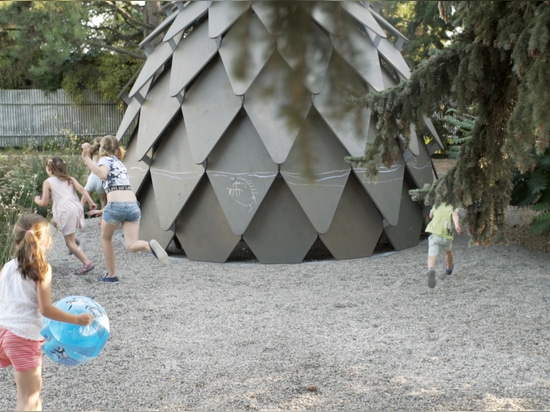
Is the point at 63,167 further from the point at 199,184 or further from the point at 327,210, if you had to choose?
the point at 327,210

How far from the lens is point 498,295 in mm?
6316

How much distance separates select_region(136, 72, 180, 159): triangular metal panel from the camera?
8164 millimetres

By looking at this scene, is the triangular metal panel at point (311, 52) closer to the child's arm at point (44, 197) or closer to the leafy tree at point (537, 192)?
the child's arm at point (44, 197)

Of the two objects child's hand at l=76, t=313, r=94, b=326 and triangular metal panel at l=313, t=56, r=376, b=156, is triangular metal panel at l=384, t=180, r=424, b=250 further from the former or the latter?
triangular metal panel at l=313, t=56, r=376, b=156

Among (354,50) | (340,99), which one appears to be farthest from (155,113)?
(354,50)

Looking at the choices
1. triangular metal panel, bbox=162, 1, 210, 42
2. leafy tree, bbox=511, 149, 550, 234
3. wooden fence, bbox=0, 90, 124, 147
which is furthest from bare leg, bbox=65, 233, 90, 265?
wooden fence, bbox=0, 90, 124, 147

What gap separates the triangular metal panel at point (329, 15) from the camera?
119 centimetres

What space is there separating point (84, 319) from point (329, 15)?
273 centimetres

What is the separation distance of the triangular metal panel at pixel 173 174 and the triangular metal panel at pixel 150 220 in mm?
282

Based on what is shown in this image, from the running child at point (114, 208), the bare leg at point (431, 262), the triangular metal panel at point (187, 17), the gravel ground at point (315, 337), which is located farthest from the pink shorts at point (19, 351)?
the triangular metal panel at point (187, 17)

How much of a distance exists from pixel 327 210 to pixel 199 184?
4.68 ft

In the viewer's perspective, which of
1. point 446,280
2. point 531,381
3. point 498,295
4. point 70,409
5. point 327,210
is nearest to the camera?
point 70,409

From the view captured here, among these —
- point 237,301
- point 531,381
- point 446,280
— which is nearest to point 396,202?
point 446,280

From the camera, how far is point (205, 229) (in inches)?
317
